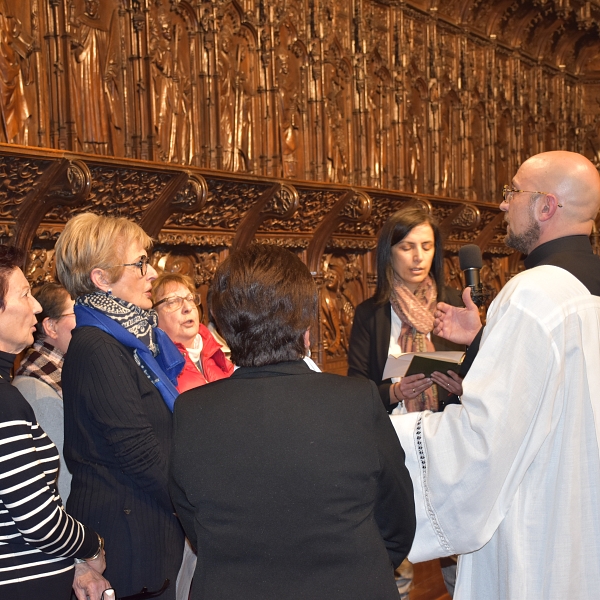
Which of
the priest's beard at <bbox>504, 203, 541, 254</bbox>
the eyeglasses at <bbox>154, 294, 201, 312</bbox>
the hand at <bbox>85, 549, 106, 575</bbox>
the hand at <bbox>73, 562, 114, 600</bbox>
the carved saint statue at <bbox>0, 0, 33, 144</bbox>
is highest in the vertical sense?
the carved saint statue at <bbox>0, 0, 33, 144</bbox>

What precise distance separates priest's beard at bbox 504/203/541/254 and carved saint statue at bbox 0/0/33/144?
284cm

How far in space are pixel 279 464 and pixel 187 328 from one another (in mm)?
1926

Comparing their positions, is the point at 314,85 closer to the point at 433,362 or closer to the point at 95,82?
the point at 95,82

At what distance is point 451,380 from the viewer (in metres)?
2.40

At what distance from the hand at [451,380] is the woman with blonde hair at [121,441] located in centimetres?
81

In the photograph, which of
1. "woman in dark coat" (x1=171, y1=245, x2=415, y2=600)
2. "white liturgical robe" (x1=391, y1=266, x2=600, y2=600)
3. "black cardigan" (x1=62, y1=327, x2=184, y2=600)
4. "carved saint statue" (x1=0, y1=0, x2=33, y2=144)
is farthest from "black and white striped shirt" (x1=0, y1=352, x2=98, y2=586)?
"carved saint statue" (x1=0, y1=0, x2=33, y2=144)

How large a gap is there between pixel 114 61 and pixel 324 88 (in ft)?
5.97

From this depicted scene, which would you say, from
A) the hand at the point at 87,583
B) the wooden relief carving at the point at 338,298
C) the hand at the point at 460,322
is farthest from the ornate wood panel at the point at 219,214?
the hand at the point at 87,583

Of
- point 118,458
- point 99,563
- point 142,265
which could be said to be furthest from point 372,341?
point 99,563

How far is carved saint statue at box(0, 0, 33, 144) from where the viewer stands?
13.3ft

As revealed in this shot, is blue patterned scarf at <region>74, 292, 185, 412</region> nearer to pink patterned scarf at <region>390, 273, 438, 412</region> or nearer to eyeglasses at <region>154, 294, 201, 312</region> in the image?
eyeglasses at <region>154, 294, 201, 312</region>

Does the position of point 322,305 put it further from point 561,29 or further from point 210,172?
point 561,29

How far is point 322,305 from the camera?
228 inches

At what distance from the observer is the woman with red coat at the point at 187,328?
11.0 ft
